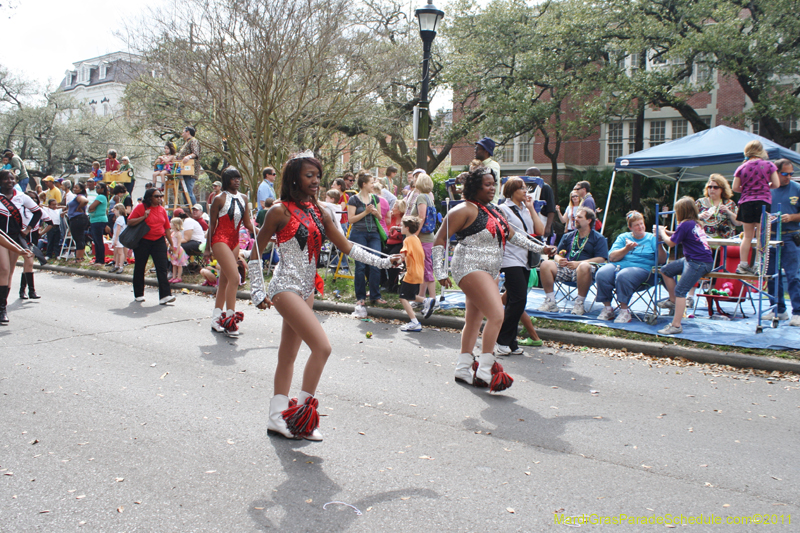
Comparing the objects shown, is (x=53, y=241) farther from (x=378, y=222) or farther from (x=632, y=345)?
(x=632, y=345)

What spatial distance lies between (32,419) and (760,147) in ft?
29.1

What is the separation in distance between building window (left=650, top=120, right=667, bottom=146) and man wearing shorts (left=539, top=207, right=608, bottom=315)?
26.3m

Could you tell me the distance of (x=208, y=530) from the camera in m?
3.09

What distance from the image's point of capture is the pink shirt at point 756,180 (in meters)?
7.93

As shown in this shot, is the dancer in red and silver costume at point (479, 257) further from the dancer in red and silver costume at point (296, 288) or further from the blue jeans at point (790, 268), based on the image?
the blue jeans at point (790, 268)

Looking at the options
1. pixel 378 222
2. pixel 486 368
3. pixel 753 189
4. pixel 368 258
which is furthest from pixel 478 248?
pixel 753 189

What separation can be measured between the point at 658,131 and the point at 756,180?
27123mm

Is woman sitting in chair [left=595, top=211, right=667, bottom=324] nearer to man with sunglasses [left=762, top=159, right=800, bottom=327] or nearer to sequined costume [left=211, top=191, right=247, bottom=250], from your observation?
man with sunglasses [left=762, top=159, right=800, bottom=327]

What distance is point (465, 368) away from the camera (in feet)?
18.9

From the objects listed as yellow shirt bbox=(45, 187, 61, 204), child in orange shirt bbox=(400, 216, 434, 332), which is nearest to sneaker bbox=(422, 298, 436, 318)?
child in orange shirt bbox=(400, 216, 434, 332)

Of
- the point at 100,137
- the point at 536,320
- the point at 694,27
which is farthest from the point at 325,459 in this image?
the point at 100,137

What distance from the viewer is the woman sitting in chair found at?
27.1 ft

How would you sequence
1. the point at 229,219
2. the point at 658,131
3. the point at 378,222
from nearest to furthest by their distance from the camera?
the point at 229,219
the point at 378,222
the point at 658,131

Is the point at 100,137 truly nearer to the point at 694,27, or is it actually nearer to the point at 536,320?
the point at 694,27
